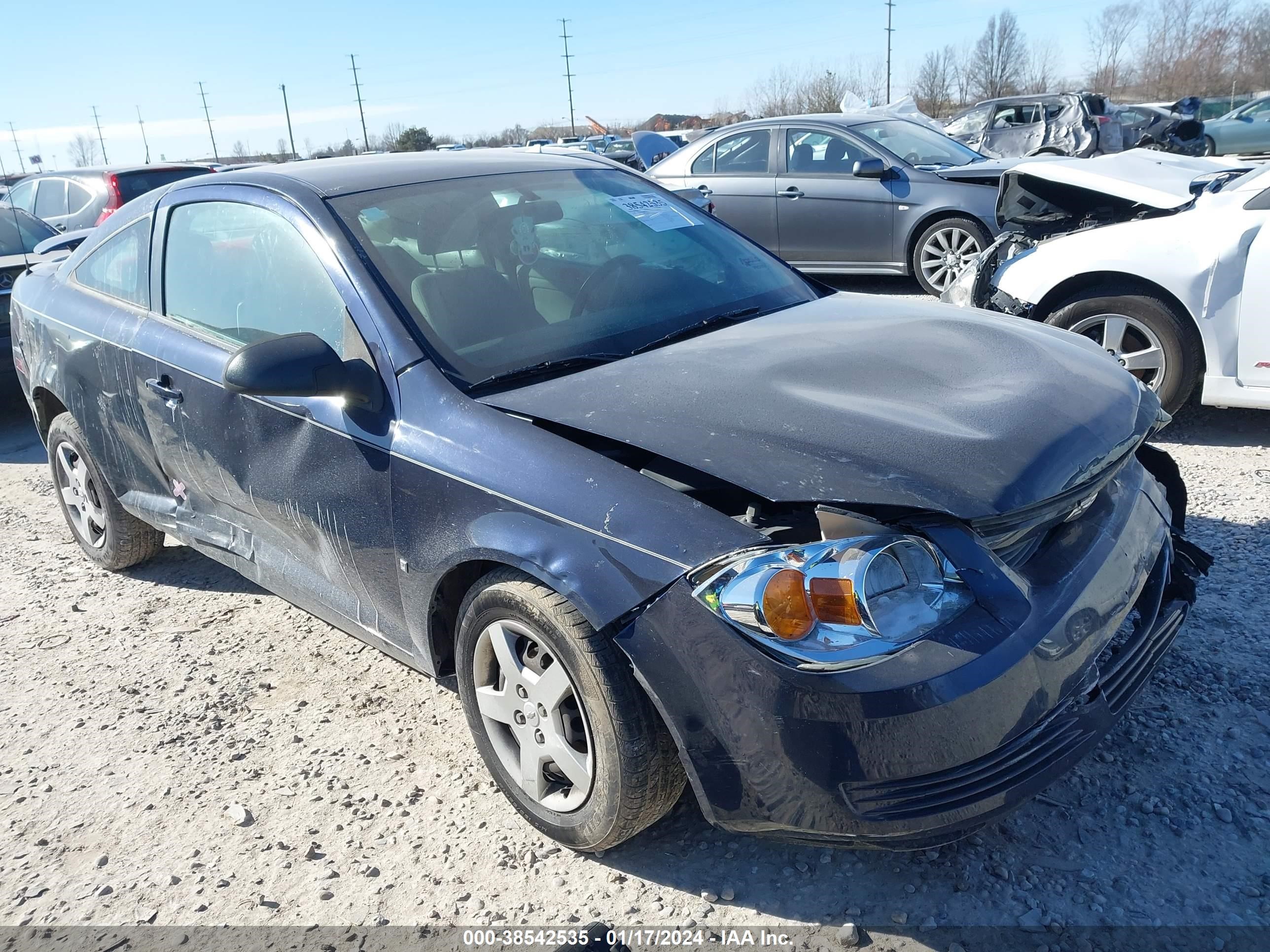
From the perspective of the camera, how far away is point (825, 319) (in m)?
3.00

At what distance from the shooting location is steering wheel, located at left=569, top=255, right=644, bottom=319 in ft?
9.52

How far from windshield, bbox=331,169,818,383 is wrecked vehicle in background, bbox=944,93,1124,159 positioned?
36.7 feet

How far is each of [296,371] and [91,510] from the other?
8.39 ft

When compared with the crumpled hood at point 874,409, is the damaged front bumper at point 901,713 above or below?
below

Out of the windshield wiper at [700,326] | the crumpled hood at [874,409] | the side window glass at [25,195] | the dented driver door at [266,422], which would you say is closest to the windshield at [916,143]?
the windshield wiper at [700,326]

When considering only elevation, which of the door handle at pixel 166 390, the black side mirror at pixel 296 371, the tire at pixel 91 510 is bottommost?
the tire at pixel 91 510

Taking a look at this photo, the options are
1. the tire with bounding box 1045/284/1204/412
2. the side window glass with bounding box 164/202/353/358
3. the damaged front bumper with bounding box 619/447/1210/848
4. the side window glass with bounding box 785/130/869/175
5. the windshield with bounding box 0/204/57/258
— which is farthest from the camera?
the side window glass with bounding box 785/130/869/175

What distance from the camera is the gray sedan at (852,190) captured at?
820 centimetres

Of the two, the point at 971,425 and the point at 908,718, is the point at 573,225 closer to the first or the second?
the point at 971,425

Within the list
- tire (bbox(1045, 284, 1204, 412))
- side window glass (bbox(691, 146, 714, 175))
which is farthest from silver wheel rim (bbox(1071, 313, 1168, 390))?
side window glass (bbox(691, 146, 714, 175))

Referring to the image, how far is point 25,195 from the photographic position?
12156mm

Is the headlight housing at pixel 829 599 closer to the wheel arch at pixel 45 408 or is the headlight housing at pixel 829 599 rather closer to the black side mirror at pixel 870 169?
the wheel arch at pixel 45 408

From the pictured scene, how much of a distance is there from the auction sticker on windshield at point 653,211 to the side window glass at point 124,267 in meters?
1.78

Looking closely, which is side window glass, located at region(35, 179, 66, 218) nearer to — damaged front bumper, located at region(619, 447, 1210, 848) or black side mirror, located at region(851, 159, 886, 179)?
black side mirror, located at region(851, 159, 886, 179)
